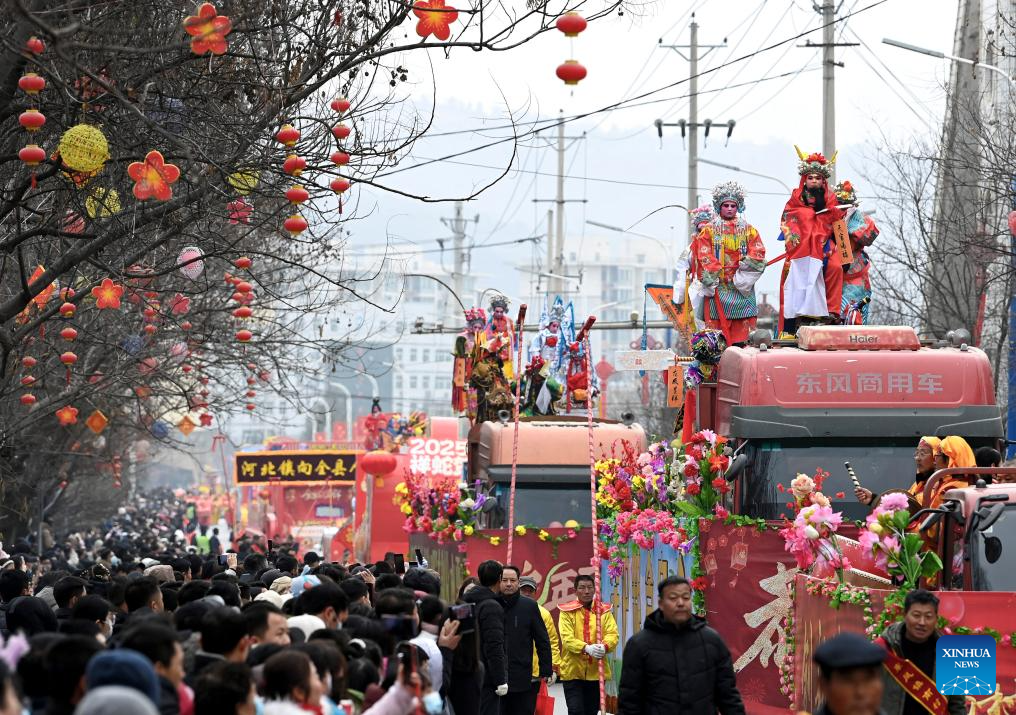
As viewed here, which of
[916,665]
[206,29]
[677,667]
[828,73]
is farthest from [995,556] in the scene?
[828,73]

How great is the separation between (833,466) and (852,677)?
8924 mm

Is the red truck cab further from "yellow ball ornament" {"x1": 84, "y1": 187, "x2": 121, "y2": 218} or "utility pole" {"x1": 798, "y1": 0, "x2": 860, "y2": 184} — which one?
"utility pole" {"x1": 798, "y1": 0, "x2": 860, "y2": 184}

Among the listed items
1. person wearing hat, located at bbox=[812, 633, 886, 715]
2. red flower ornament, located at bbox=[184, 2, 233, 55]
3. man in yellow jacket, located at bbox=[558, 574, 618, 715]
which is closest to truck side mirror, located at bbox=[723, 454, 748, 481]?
man in yellow jacket, located at bbox=[558, 574, 618, 715]

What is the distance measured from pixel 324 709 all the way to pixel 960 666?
3.75 m

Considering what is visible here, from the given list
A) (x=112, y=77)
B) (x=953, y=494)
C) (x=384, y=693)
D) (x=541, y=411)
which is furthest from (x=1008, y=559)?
(x=541, y=411)

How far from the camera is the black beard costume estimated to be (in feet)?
60.8

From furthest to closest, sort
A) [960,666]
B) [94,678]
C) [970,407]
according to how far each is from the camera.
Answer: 1. [970,407]
2. [960,666]
3. [94,678]

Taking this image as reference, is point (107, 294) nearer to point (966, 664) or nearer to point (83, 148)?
point (83, 148)

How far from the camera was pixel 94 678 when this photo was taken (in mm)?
5898

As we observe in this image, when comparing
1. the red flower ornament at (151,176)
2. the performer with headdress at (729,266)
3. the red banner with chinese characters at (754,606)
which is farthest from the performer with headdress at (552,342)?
the red flower ornament at (151,176)

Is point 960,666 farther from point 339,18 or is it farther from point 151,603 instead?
point 339,18

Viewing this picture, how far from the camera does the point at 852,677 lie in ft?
20.7

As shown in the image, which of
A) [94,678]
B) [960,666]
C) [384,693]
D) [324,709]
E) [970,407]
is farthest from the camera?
[970,407]

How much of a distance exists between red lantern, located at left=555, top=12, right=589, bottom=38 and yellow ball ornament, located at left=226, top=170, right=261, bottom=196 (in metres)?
3.23
